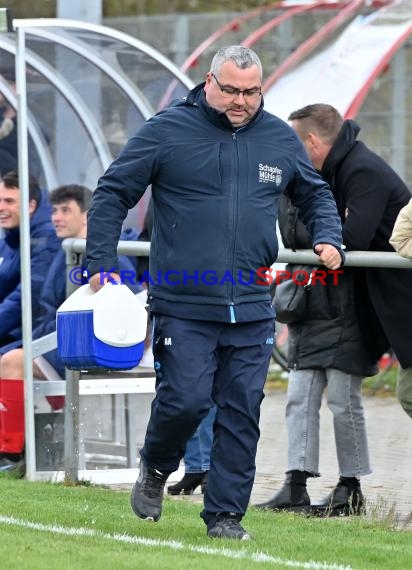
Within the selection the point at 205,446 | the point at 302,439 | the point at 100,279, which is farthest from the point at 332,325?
the point at 100,279

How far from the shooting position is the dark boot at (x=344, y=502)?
761cm

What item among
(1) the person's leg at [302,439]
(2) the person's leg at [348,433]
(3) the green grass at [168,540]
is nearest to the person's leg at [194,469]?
(1) the person's leg at [302,439]

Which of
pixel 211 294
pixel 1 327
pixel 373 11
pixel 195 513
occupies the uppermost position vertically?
pixel 373 11

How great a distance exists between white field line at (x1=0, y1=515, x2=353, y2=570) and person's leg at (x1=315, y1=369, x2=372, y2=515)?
1.75 m

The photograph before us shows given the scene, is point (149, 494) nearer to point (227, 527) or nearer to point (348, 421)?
point (227, 527)

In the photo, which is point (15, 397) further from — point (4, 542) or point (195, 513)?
point (4, 542)

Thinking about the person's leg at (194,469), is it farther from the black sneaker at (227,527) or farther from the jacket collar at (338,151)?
the black sneaker at (227,527)

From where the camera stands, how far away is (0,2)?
28141mm

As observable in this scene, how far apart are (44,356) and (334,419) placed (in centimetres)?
191

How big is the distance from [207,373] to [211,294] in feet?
1.09

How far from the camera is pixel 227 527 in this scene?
627cm

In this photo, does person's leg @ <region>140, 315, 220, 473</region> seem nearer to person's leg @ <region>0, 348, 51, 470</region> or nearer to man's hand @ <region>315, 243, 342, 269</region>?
man's hand @ <region>315, 243, 342, 269</region>

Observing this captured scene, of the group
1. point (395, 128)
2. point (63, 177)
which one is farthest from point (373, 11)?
point (63, 177)

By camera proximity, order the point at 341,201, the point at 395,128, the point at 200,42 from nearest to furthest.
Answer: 1. the point at 341,201
2. the point at 395,128
3. the point at 200,42
